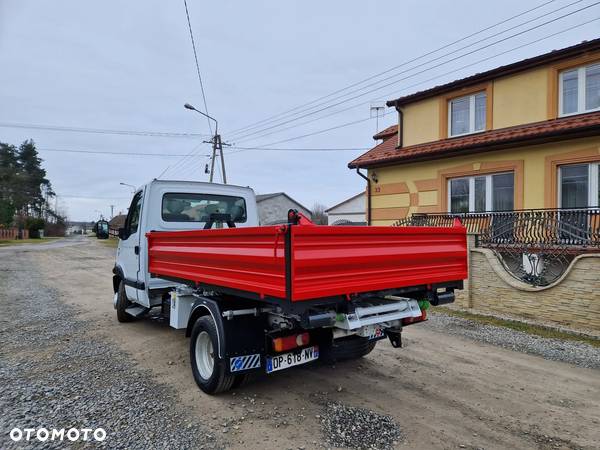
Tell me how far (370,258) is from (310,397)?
5.22ft

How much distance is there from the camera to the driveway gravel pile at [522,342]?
5160mm

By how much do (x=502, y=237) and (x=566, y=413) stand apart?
249 inches

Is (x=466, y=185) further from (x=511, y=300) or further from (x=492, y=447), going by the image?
(x=492, y=447)

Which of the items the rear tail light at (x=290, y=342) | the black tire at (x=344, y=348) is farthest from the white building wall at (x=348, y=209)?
the rear tail light at (x=290, y=342)

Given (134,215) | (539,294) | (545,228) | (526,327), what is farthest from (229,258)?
(545,228)

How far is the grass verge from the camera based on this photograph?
6012 millimetres

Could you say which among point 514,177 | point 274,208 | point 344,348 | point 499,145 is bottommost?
point 344,348

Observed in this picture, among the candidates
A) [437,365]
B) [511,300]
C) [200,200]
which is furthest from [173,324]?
[511,300]

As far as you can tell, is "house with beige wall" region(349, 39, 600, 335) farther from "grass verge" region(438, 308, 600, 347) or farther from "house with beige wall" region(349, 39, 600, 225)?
"grass verge" region(438, 308, 600, 347)

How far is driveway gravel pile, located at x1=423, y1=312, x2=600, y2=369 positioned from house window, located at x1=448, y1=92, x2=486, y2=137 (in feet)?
22.5

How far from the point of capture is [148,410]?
3586 mm

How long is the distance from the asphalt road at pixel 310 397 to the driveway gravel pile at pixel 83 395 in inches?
0.6

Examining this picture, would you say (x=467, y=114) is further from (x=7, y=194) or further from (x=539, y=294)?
(x=7, y=194)

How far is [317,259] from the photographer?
294cm
